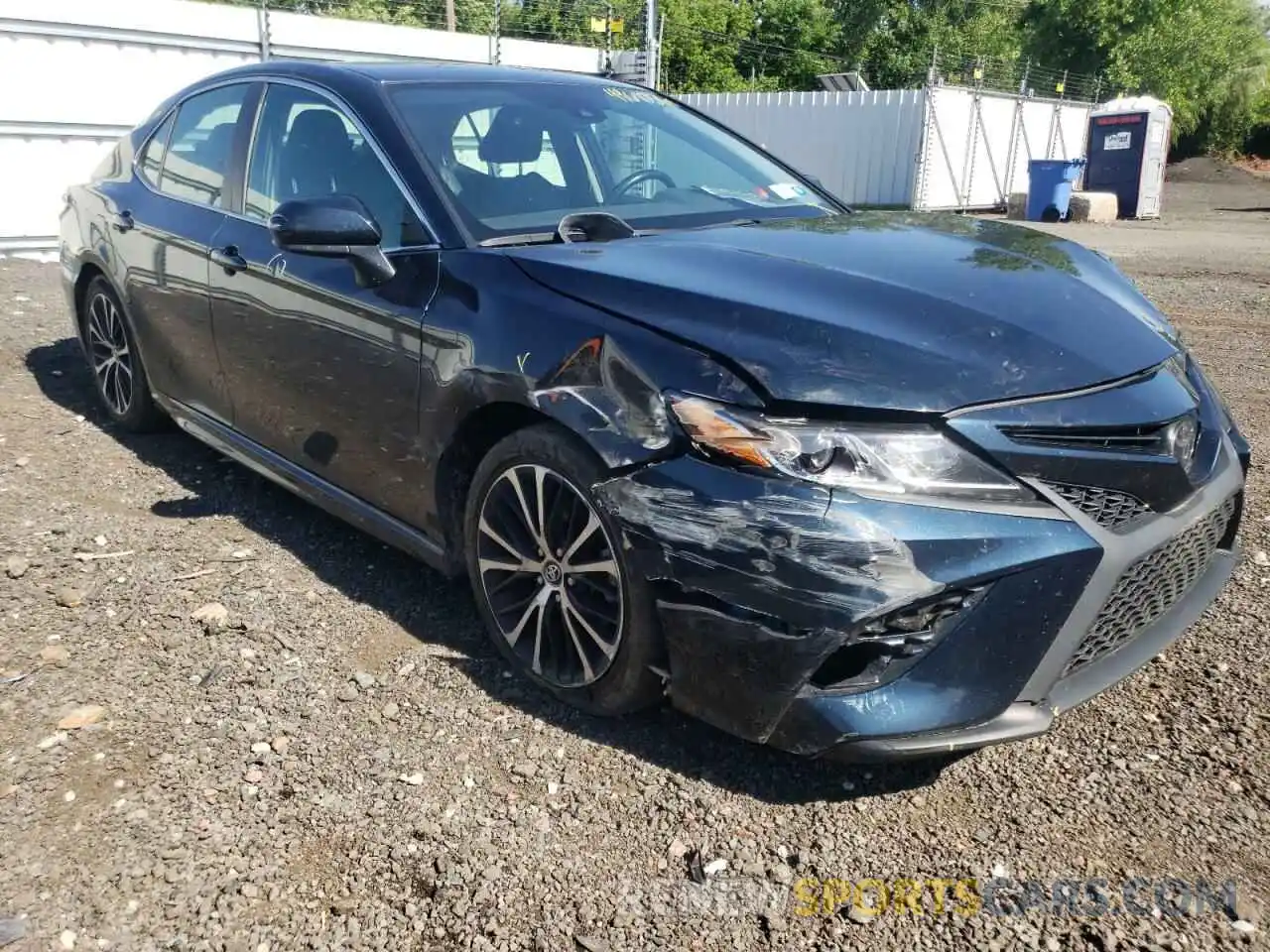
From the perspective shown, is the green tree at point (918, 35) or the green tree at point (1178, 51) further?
the green tree at point (918, 35)

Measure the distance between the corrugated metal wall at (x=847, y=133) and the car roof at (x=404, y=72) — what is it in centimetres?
1659

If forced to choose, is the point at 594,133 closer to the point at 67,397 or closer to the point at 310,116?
the point at 310,116

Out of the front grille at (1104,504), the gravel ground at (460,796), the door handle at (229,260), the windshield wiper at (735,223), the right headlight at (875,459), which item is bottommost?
the gravel ground at (460,796)

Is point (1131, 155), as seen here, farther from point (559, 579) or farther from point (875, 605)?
point (875, 605)

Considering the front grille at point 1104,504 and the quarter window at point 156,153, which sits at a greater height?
the quarter window at point 156,153

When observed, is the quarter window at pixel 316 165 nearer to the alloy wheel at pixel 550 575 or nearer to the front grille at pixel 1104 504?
the alloy wheel at pixel 550 575

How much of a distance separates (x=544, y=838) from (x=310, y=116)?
2.56 m

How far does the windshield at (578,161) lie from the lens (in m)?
3.18

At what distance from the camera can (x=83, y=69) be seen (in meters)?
10.6

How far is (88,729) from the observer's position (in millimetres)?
2799

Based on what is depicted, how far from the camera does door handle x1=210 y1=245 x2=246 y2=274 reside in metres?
3.71

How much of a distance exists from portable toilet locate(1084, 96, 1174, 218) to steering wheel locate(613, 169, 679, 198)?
20.0 m

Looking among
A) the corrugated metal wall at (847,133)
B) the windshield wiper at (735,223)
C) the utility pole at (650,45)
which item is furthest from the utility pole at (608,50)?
the windshield wiper at (735,223)

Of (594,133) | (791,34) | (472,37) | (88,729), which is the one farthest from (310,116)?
(791,34)
